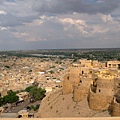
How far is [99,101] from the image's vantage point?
18.0 m

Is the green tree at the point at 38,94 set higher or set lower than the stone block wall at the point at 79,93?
lower

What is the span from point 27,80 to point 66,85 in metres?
35.0

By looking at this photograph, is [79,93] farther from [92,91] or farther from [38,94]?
[38,94]

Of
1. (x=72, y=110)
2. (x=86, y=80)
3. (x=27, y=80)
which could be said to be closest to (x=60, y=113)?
(x=72, y=110)

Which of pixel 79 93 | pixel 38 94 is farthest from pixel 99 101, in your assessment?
pixel 38 94

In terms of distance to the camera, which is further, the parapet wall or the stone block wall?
the stone block wall

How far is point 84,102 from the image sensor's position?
2023 centimetres

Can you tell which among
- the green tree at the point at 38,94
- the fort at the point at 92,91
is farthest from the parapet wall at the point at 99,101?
the green tree at the point at 38,94

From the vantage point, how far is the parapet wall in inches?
695

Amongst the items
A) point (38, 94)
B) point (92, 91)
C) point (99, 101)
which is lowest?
point (38, 94)

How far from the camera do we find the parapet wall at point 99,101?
695 inches

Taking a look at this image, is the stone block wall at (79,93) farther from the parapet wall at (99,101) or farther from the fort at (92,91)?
the parapet wall at (99,101)

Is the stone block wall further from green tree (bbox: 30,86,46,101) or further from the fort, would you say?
green tree (bbox: 30,86,46,101)

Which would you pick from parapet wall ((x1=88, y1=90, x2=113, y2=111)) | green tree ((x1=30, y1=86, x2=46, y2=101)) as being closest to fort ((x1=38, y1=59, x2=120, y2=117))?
parapet wall ((x1=88, y1=90, x2=113, y2=111))
